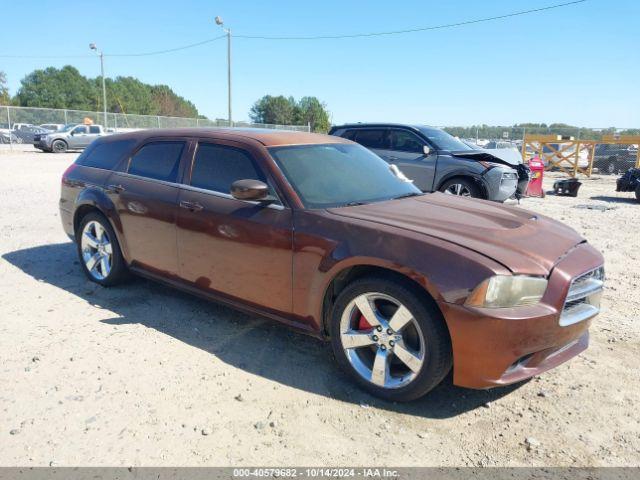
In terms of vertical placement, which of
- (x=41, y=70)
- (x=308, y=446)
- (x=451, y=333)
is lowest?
(x=308, y=446)

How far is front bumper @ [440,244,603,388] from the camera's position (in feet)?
8.77

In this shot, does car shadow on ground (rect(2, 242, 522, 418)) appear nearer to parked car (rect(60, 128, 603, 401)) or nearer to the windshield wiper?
parked car (rect(60, 128, 603, 401))

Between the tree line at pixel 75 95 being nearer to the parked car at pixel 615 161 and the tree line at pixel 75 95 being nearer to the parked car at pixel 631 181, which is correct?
the parked car at pixel 615 161

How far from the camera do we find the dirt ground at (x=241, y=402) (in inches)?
103

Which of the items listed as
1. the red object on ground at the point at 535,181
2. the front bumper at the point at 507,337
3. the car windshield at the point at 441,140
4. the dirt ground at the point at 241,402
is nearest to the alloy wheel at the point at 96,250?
the dirt ground at the point at 241,402

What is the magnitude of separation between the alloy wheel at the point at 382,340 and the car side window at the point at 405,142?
7.08m

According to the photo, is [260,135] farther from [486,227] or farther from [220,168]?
[486,227]

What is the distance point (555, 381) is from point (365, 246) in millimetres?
1643

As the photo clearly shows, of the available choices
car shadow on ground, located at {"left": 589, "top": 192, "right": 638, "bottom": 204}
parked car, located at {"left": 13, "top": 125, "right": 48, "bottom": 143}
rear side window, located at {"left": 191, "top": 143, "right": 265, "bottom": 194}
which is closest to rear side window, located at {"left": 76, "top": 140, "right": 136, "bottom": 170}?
rear side window, located at {"left": 191, "top": 143, "right": 265, "bottom": 194}

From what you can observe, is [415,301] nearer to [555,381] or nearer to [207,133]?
[555,381]

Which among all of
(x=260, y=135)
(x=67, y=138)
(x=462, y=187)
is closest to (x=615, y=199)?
(x=462, y=187)

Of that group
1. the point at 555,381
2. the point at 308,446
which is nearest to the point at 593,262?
the point at 555,381

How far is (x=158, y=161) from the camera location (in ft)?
14.8

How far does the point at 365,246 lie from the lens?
10.0 ft
